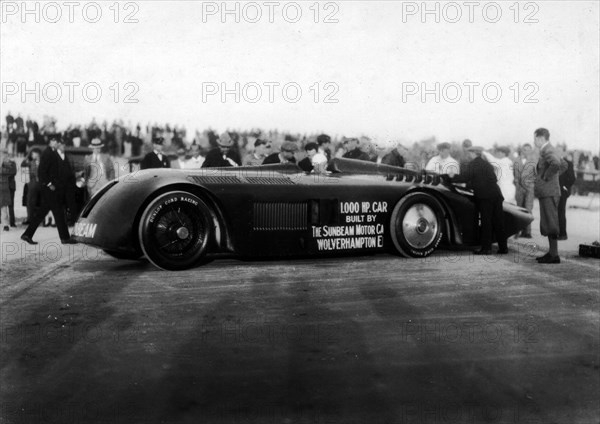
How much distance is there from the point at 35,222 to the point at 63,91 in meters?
2.47

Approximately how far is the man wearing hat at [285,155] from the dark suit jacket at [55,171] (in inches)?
114

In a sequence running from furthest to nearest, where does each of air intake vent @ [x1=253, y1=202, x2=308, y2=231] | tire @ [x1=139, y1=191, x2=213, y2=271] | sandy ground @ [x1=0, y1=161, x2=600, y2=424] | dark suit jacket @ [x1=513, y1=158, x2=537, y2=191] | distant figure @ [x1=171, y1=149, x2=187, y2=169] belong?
dark suit jacket @ [x1=513, y1=158, x2=537, y2=191] → distant figure @ [x1=171, y1=149, x2=187, y2=169] → air intake vent @ [x1=253, y1=202, x2=308, y2=231] → tire @ [x1=139, y1=191, x2=213, y2=271] → sandy ground @ [x1=0, y1=161, x2=600, y2=424]

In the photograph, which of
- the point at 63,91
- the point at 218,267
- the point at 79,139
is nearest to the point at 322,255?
the point at 218,267

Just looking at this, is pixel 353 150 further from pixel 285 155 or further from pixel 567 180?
pixel 567 180

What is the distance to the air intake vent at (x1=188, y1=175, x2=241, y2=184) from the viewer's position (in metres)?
5.82

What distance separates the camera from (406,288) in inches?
207

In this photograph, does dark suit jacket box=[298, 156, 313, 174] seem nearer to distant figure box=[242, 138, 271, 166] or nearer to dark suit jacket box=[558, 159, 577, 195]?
distant figure box=[242, 138, 271, 166]

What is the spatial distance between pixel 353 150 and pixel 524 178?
2381 millimetres

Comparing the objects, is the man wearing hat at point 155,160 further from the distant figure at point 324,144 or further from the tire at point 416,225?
the tire at point 416,225

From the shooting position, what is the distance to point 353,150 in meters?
7.32

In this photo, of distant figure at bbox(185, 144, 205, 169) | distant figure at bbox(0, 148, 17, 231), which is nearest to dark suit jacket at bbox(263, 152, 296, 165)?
distant figure at bbox(185, 144, 205, 169)

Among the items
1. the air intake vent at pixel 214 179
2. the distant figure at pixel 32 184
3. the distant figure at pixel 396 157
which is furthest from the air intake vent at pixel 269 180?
the distant figure at pixel 32 184

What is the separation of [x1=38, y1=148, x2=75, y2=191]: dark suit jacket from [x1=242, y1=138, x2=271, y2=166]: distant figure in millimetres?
2685

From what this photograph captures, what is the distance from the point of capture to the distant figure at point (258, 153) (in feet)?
21.7
